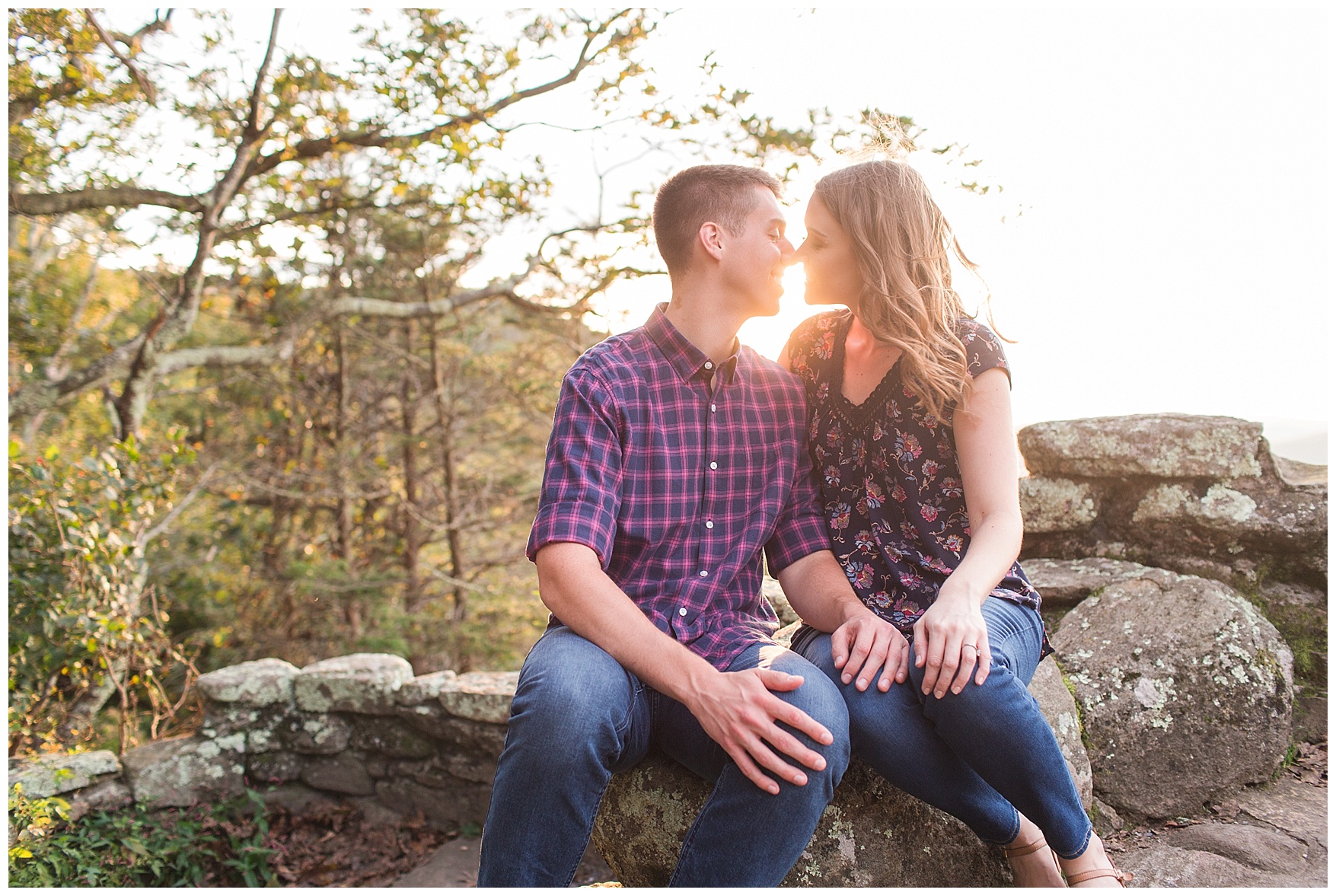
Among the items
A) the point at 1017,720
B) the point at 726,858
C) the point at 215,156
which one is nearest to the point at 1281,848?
the point at 1017,720

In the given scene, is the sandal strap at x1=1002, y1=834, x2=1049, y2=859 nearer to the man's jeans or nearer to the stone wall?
the stone wall

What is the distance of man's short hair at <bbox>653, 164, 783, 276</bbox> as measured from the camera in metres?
2.14

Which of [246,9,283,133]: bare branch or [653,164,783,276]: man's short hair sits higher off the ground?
[246,9,283,133]: bare branch

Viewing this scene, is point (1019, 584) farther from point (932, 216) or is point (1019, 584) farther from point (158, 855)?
point (158, 855)

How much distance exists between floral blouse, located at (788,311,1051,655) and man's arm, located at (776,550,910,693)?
69mm

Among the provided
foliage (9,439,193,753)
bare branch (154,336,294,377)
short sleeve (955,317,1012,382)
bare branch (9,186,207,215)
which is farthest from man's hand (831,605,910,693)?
bare branch (154,336,294,377)

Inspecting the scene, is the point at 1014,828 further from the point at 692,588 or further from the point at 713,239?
the point at 713,239

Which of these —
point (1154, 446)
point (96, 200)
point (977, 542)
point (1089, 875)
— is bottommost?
point (1089, 875)

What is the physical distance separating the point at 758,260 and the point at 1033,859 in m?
1.49

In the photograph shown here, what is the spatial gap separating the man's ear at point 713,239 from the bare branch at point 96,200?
354cm

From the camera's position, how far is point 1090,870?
5.22ft

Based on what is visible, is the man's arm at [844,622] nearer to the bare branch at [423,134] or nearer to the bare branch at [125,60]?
the bare branch at [423,134]

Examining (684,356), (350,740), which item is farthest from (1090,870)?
(350,740)

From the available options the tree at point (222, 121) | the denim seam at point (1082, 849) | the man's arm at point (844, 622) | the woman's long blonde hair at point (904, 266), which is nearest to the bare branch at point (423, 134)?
the tree at point (222, 121)
